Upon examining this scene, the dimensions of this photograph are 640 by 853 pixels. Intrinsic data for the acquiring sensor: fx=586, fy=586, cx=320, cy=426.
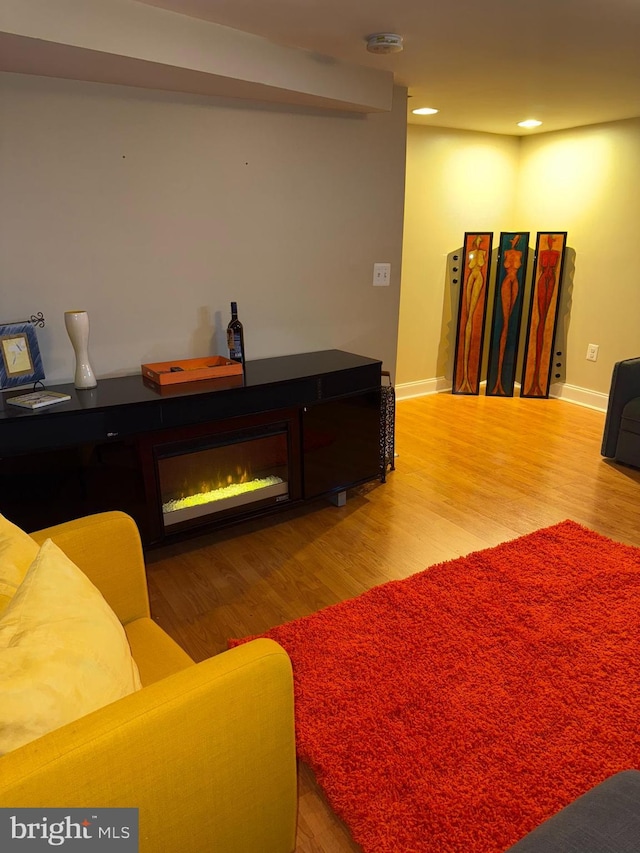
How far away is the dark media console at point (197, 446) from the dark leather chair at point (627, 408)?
1.60 meters

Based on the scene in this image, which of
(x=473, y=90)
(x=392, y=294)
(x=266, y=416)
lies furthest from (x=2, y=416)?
(x=473, y=90)

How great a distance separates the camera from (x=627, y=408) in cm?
367

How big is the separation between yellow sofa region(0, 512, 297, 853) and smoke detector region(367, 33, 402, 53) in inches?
98.6

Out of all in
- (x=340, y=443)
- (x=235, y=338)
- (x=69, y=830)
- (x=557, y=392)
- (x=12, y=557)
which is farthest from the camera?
(x=557, y=392)

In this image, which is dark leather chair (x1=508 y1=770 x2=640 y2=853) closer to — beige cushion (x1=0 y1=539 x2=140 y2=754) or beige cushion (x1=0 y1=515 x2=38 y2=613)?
beige cushion (x1=0 y1=539 x2=140 y2=754)

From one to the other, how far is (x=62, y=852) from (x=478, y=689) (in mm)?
1379

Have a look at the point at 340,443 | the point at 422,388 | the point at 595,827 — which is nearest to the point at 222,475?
the point at 340,443

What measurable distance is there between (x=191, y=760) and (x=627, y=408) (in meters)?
3.48

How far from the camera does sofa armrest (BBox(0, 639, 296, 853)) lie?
90cm

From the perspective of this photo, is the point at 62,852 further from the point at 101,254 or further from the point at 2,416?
the point at 101,254

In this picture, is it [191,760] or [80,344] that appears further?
[80,344]

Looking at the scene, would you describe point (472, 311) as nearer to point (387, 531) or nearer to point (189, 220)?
point (387, 531)

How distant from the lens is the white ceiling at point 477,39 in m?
2.20

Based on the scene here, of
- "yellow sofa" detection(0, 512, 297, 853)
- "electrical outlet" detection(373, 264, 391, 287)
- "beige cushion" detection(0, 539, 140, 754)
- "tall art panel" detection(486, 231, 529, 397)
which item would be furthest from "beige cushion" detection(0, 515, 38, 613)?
"tall art panel" detection(486, 231, 529, 397)
